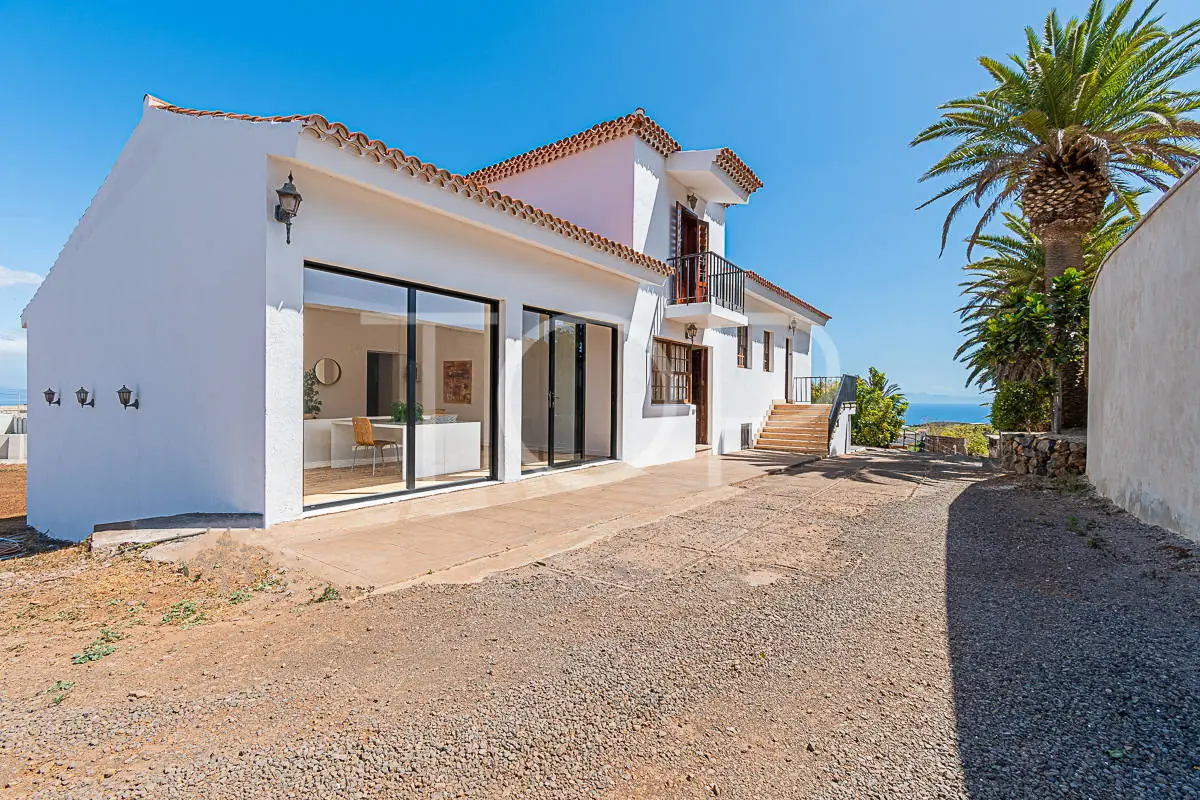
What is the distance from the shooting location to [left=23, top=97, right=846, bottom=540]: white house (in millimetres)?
5270

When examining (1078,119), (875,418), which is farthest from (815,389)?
(1078,119)

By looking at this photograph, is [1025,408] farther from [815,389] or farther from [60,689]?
[60,689]

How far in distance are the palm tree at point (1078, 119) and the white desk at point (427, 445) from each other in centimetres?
1062

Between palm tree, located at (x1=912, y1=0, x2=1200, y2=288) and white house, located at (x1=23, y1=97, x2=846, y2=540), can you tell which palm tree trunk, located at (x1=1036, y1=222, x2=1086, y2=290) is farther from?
white house, located at (x1=23, y1=97, x2=846, y2=540)

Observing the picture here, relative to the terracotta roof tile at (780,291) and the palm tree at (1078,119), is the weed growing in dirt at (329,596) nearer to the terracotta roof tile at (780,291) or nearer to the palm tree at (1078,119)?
the terracotta roof tile at (780,291)

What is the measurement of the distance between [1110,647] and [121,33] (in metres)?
14.5

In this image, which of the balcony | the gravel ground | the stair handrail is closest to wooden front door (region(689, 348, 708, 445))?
the balcony

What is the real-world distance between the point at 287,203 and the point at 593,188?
6.97 meters

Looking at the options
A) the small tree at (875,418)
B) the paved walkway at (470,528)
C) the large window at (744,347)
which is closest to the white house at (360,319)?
the paved walkway at (470,528)

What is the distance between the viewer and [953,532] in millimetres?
5316

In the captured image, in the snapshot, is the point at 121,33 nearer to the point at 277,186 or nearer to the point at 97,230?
the point at 97,230

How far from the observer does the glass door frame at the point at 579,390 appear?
8.81 m

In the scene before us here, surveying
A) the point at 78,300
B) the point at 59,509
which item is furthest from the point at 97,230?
the point at 59,509

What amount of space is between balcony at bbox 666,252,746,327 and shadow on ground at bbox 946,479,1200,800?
718cm
